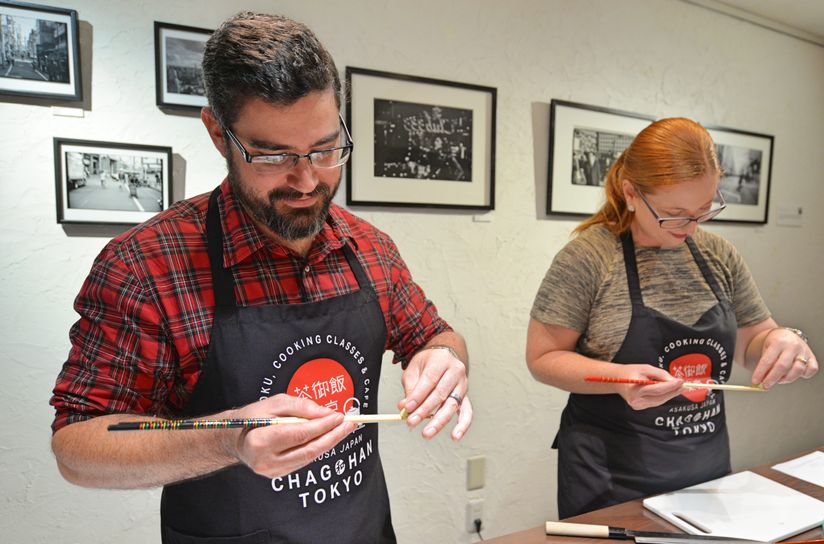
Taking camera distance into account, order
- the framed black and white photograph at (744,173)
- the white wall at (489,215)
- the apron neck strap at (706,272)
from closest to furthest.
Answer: the apron neck strap at (706,272)
the white wall at (489,215)
the framed black and white photograph at (744,173)

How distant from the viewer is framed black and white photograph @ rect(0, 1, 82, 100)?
1578mm

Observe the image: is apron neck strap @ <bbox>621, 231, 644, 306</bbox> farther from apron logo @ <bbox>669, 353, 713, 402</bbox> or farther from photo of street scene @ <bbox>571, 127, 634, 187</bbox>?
photo of street scene @ <bbox>571, 127, 634, 187</bbox>

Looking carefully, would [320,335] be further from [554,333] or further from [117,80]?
[117,80]

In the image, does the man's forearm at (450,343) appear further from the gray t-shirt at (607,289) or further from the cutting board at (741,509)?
the cutting board at (741,509)

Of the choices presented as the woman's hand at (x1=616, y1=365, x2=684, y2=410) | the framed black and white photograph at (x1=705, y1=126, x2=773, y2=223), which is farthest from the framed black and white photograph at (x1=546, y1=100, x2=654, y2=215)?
the woman's hand at (x1=616, y1=365, x2=684, y2=410)

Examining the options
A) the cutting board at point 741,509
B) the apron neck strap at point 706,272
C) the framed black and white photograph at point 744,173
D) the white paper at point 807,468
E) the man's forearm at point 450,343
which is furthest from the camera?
the framed black and white photograph at point 744,173

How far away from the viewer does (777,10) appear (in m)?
3.00

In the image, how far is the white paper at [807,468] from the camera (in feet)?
4.57

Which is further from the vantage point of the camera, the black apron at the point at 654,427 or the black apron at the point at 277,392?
the black apron at the point at 654,427

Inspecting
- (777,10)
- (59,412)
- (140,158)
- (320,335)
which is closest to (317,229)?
(320,335)

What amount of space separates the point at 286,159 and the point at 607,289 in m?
0.98

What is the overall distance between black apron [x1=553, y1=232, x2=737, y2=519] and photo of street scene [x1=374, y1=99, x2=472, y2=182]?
0.95 m

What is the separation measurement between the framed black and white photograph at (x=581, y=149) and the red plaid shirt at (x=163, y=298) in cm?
165

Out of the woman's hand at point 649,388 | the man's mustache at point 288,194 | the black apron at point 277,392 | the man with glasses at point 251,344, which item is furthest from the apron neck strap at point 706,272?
the man's mustache at point 288,194
